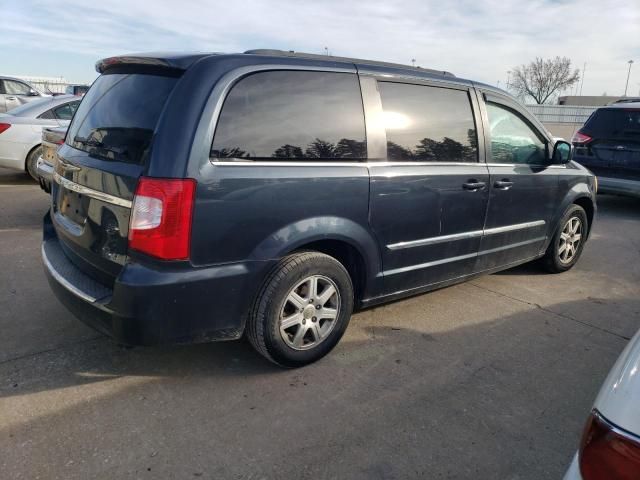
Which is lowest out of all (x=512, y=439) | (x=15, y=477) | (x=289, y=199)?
(x=15, y=477)

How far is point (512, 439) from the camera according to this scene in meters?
2.62

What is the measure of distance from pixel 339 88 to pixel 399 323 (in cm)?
178

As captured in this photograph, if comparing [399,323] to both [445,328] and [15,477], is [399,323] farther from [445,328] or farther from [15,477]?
[15,477]

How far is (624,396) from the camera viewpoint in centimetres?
140

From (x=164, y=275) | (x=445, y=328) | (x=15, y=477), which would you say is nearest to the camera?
(x=15, y=477)

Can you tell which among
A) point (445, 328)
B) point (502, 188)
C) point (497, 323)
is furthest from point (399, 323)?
point (502, 188)

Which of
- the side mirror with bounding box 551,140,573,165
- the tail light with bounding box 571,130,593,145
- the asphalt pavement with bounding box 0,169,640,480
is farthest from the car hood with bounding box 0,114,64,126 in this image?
the tail light with bounding box 571,130,593,145

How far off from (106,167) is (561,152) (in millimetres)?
3820

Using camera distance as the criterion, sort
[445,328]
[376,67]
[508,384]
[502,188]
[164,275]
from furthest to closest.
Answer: [502,188], [445,328], [376,67], [508,384], [164,275]

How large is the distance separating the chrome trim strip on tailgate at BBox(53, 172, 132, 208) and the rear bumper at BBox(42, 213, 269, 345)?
324 mm

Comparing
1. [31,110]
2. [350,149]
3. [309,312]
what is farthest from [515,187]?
[31,110]

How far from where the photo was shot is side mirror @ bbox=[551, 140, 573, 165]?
4.64 meters

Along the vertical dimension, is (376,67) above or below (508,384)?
above

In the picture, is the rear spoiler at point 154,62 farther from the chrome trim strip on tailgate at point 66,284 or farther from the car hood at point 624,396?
the car hood at point 624,396
